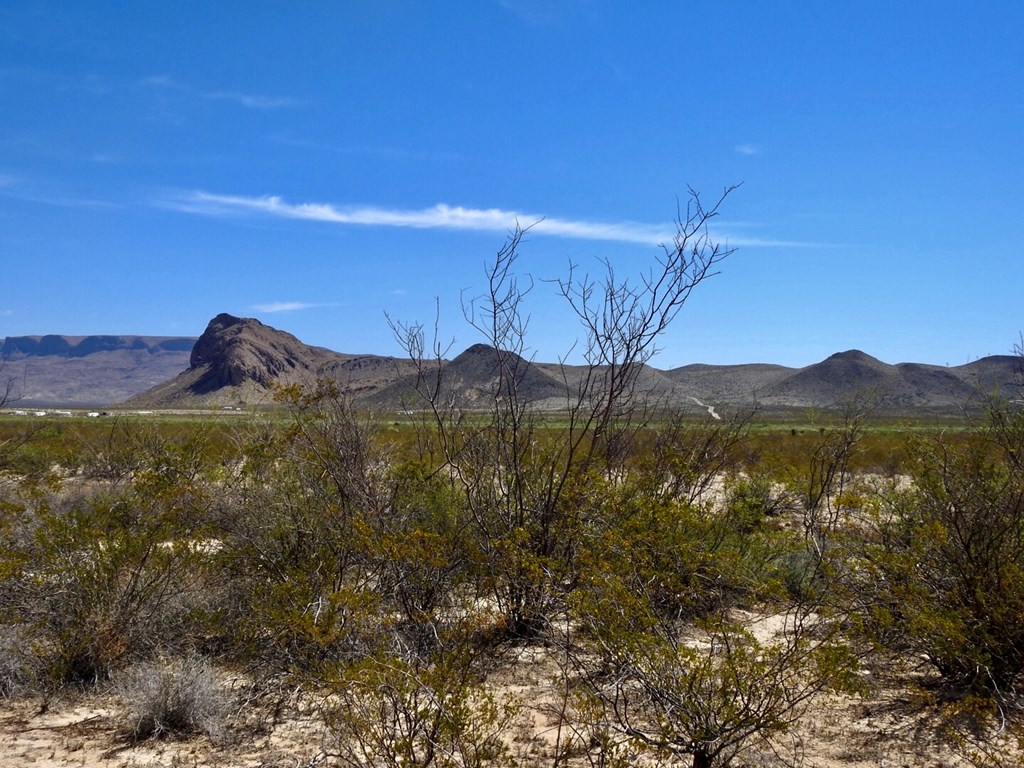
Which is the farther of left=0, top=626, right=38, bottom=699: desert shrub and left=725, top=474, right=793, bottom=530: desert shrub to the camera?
left=725, top=474, right=793, bottom=530: desert shrub

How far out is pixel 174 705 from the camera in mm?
4996

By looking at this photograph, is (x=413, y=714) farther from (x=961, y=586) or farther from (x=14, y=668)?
(x=961, y=586)

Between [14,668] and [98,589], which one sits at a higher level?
[98,589]

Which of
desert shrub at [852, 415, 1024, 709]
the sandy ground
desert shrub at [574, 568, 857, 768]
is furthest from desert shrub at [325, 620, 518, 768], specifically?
desert shrub at [852, 415, 1024, 709]

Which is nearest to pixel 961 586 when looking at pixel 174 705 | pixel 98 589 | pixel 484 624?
pixel 484 624

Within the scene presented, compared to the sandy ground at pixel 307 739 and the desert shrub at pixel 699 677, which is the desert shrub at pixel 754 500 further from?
the desert shrub at pixel 699 677

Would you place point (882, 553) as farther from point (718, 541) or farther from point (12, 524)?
point (12, 524)

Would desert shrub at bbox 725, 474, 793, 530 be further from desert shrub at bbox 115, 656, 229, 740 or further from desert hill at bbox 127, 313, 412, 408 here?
desert hill at bbox 127, 313, 412, 408

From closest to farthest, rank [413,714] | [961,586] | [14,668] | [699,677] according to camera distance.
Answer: [699,677], [413,714], [961,586], [14,668]

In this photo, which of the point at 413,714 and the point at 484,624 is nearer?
the point at 413,714

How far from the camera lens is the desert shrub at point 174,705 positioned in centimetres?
495

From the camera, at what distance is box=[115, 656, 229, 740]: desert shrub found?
16.2ft

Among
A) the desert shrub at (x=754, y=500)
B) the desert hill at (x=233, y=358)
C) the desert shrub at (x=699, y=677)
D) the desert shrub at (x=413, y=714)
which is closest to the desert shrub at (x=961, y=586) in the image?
the desert shrub at (x=699, y=677)

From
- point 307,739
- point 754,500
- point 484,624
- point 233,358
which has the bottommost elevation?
point 307,739
